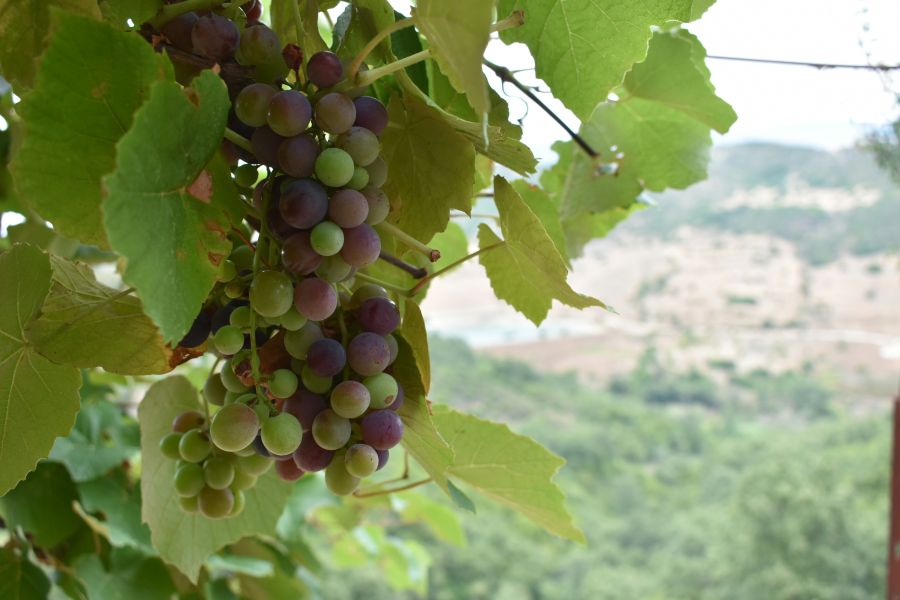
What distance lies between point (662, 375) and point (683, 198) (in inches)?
27.3

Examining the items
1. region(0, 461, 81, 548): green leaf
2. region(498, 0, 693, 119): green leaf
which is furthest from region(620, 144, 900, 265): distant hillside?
region(498, 0, 693, 119): green leaf

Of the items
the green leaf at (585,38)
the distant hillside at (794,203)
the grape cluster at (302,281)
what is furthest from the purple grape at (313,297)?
the distant hillside at (794,203)

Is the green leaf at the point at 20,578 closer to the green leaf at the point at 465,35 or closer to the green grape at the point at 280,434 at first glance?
→ the green grape at the point at 280,434

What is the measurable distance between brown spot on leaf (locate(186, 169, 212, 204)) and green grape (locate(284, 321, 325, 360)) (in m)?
0.05

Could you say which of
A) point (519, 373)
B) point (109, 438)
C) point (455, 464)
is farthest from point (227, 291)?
point (519, 373)

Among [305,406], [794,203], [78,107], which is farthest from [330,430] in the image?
[794,203]

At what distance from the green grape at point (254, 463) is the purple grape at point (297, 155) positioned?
12cm

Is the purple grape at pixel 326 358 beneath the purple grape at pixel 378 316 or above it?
beneath

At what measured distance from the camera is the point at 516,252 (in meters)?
0.29

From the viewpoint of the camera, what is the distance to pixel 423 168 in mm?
275

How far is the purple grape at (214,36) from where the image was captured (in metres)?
0.23

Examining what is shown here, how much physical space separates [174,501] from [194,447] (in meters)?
0.07

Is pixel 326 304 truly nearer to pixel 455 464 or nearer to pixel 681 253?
pixel 455 464

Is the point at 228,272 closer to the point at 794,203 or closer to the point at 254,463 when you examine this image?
the point at 254,463
